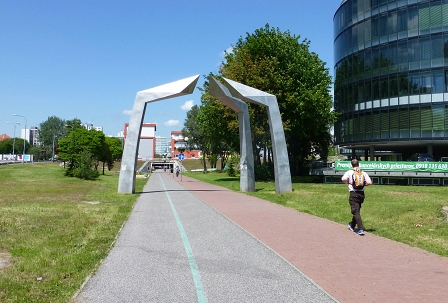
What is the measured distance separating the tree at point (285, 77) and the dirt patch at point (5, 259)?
29.9 m

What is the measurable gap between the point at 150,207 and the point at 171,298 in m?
12.0

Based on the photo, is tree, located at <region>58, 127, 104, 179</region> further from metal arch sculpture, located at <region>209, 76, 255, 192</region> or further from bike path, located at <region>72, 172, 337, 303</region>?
bike path, located at <region>72, 172, 337, 303</region>

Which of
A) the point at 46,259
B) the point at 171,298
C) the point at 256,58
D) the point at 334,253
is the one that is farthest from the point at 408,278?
the point at 256,58

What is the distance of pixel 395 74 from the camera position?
141 feet

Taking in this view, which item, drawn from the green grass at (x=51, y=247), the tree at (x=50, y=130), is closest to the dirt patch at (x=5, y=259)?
the green grass at (x=51, y=247)

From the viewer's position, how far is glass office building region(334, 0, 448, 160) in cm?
4034

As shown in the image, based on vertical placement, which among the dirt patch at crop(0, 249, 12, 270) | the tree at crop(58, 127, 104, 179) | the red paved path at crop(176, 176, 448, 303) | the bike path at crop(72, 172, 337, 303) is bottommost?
the red paved path at crop(176, 176, 448, 303)

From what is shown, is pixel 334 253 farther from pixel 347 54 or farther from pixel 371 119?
pixel 347 54

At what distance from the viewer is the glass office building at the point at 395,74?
40.3m

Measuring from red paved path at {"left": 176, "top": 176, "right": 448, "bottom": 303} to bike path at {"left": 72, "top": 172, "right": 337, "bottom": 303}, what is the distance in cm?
35

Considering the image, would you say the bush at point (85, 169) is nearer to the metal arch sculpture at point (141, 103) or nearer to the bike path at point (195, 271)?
the metal arch sculpture at point (141, 103)

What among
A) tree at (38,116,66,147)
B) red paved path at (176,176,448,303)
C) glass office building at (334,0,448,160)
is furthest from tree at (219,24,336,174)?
tree at (38,116,66,147)

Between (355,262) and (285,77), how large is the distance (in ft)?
106

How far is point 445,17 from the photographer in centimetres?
3978
